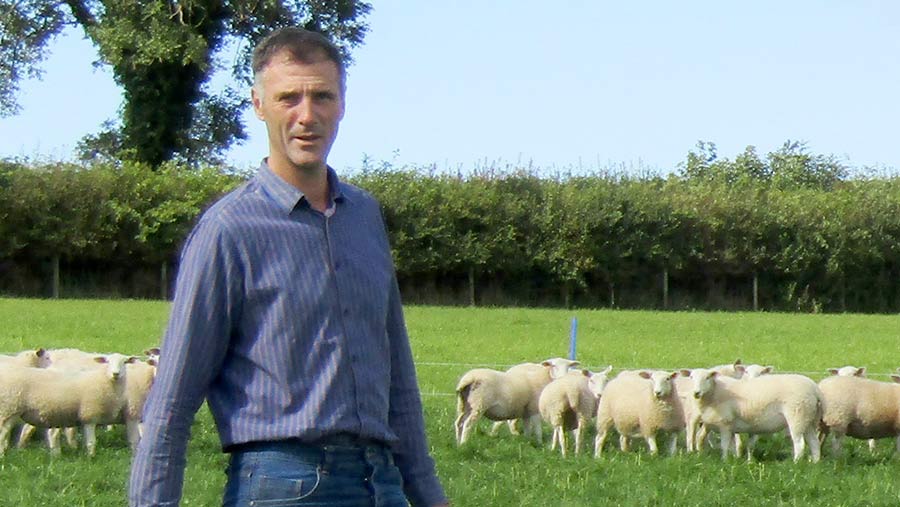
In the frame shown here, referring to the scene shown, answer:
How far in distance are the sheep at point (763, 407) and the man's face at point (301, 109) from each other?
10.3 metres

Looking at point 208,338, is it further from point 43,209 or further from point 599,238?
point 599,238

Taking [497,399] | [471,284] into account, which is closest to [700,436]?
[497,399]

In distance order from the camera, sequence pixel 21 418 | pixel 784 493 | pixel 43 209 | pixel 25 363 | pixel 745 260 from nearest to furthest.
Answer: pixel 784 493 → pixel 21 418 → pixel 25 363 → pixel 43 209 → pixel 745 260

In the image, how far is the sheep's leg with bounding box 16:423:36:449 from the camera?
12572 millimetres

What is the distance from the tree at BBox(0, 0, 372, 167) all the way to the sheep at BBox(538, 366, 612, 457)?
96.8 ft

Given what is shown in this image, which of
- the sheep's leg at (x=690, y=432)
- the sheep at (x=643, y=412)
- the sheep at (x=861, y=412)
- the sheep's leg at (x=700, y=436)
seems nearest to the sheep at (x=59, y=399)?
the sheep at (x=643, y=412)

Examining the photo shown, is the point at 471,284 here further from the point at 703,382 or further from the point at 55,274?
the point at 703,382

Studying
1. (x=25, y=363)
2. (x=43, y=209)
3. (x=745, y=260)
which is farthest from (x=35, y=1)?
(x=25, y=363)

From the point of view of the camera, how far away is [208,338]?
3242 millimetres

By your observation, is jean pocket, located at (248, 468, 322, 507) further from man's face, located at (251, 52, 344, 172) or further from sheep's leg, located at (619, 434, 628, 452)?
sheep's leg, located at (619, 434, 628, 452)

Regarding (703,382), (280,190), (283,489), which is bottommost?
(703,382)

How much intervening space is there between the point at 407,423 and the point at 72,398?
29.7ft

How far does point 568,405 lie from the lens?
13.8m

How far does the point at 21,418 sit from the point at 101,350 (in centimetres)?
1061
